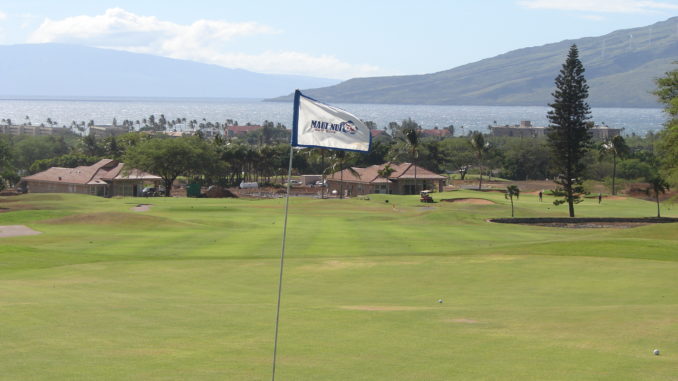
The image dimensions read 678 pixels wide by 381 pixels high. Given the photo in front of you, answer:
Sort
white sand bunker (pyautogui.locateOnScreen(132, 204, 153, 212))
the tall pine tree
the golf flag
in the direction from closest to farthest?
the golf flag, white sand bunker (pyautogui.locateOnScreen(132, 204, 153, 212)), the tall pine tree

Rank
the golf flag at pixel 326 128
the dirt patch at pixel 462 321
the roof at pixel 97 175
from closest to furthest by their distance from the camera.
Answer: the golf flag at pixel 326 128 < the dirt patch at pixel 462 321 < the roof at pixel 97 175

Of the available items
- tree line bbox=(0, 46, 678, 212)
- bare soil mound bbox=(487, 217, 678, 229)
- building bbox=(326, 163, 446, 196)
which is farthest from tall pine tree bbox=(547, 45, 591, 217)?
building bbox=(326, 163, 446, 196)

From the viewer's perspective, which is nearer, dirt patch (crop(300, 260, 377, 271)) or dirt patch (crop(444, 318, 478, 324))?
dirt patch (crop(444, 318, 478, 324))

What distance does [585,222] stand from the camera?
69188 mm

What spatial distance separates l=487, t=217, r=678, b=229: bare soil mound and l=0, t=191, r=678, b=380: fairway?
59.2ft

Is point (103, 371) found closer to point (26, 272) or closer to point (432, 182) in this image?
point (26, 272)

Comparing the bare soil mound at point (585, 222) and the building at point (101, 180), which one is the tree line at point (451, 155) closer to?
the building at point (101, 180)

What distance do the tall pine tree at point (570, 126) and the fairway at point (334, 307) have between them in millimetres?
32840

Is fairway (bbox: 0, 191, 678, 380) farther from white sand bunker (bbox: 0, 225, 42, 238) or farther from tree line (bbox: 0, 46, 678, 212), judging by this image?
tree line (bbox: 0, 46, 678, 212)

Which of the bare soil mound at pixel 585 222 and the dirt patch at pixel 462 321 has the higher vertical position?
the dirt patch at pixel 462 321

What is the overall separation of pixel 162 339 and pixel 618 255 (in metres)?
24.0

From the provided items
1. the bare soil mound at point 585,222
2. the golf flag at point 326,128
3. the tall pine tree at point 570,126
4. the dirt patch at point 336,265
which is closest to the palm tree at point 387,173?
the tall pine tree at point 570,126

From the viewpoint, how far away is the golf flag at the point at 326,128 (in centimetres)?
1599

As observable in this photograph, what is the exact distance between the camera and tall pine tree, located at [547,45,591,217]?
79688mm
